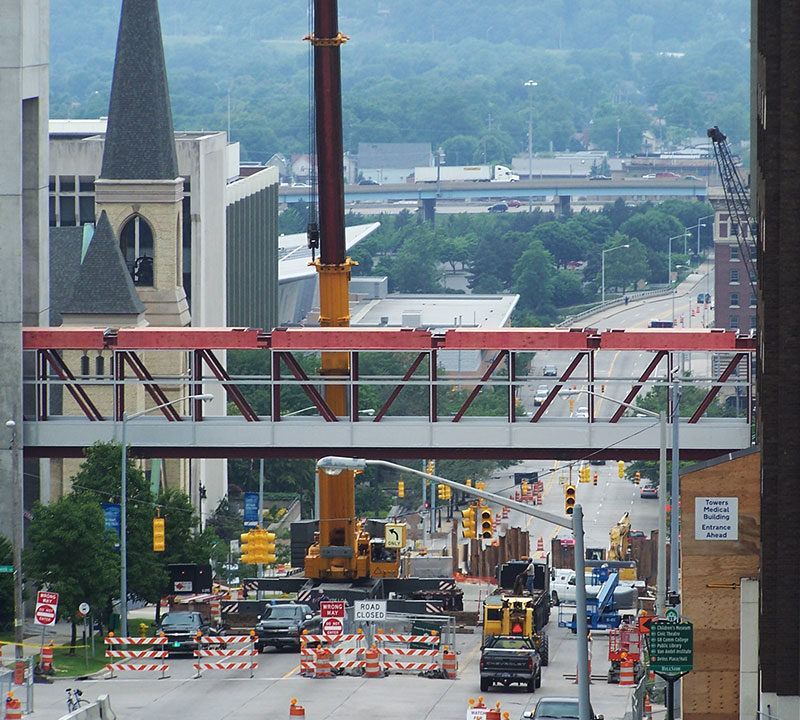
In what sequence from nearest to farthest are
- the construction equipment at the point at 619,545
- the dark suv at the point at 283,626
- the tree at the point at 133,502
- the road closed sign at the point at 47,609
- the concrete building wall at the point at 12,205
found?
the road closed sign at the point at 47,609, the dark suv at the point at 283,626, the concrete building wall at the point at 12,205, the tree at the point at 133,502, the construction equipment at the point at 619,545

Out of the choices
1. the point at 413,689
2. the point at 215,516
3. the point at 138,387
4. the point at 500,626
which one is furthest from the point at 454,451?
the point at 215,516

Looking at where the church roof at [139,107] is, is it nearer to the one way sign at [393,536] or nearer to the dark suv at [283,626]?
the one way sign at [393,536]

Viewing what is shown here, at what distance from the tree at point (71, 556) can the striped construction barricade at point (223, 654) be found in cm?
402

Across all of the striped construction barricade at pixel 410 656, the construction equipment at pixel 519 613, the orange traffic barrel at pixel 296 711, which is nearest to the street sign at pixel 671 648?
the orange traffic barrel at pixel 296 711

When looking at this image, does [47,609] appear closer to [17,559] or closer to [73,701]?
[17,559]

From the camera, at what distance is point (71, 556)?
211 feet

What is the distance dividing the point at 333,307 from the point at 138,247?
44.2m

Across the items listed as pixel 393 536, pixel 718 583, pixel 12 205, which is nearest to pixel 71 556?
pixel 12 205

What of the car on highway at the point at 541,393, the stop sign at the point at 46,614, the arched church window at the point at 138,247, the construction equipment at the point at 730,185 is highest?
the construction equipment at the point at 730,185

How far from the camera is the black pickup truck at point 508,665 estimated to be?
5525 cm

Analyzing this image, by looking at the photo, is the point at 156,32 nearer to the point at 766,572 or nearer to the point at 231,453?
the point at 231,453

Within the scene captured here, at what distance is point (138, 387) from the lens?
10050 cm

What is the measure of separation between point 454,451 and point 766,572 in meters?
28.2

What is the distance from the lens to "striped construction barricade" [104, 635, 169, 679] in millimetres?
59031
